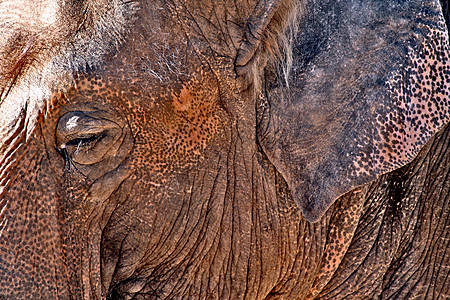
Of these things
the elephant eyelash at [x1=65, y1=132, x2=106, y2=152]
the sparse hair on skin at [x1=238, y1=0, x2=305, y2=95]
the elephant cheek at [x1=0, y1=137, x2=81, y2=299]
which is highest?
the sparse hair on skin at [x1=238, y1=0, x2=305, y2=95]

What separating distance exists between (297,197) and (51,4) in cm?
121

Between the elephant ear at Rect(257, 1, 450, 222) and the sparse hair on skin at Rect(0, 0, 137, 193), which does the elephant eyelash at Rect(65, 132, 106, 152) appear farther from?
the elephant ear at Rect(257, 1, 450, 222)

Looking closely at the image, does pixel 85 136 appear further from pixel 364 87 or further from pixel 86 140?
pixel 364 87

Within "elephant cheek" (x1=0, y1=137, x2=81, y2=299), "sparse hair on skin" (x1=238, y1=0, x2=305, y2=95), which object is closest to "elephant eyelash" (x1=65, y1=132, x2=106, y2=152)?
"elephant cheek" (x1=0, y1=137, x2=81, y2=299)

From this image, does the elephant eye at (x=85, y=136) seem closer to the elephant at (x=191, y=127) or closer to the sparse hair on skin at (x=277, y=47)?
the elephant at (x=191, y=127)

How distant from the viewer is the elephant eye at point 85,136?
6.78ft

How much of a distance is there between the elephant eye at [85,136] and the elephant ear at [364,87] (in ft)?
2.47

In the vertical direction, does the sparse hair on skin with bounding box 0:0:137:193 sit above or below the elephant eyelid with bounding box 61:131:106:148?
above

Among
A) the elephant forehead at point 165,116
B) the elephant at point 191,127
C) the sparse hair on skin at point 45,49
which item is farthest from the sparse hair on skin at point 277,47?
the sparse hair on skin at point 45,49

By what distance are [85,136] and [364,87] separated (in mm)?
1077

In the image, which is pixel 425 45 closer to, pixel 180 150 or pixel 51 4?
pixel 180 150

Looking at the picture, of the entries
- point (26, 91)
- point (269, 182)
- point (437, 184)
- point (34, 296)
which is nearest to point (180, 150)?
point (269, 182)

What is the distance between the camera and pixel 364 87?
2166mm

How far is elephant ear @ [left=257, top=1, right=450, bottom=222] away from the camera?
215cm
